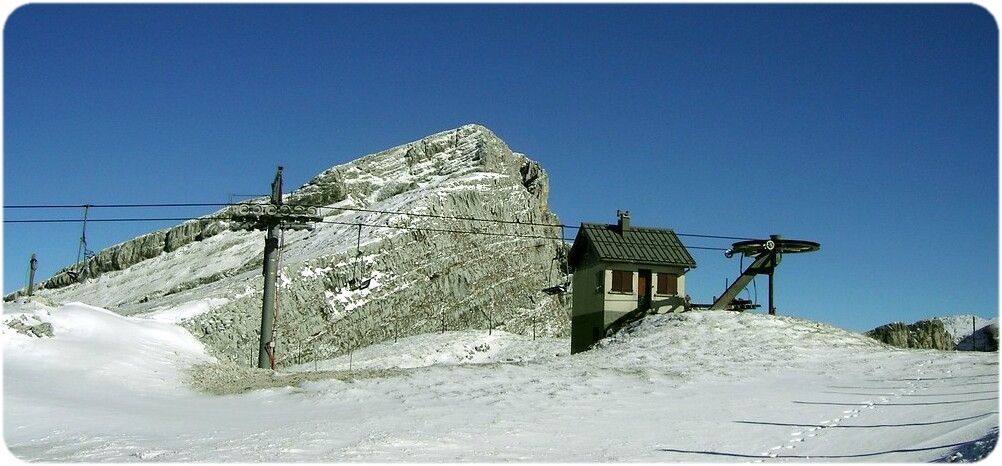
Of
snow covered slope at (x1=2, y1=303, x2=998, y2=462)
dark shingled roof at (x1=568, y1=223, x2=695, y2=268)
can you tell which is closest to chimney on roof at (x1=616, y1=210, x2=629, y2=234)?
dark shingled roof at (x1=568, y1=223, x2=695, y2=268)

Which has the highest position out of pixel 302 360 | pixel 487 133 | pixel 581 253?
pixel 487 133

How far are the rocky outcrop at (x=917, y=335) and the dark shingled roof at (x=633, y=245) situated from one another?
14.1 metres

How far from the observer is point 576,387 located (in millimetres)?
21094

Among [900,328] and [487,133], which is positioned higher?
[487,133]

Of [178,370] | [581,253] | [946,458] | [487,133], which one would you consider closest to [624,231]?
[581,253]

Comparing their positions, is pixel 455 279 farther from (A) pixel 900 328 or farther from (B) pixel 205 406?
(B) pixel 205 406

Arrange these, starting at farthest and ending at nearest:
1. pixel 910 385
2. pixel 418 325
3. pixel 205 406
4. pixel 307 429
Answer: pixel 418 325 → pixel 910 385 → pixel 205 406 → pixel 307 429

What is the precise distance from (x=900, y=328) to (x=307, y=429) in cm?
4560

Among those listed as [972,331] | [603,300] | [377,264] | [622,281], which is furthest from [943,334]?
[377,264]

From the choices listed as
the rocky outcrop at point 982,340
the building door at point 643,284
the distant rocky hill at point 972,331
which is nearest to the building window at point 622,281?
the building door at point 643,284

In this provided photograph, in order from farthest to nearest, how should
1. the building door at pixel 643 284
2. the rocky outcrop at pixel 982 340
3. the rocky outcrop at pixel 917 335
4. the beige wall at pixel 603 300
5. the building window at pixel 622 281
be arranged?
the rocky outcrop at pixel 917 335
the rocky outcrop at pixel 982 340
the building door at pixel 643 284
the building window at pixel 622 281
the beige wall at pixel 603 300

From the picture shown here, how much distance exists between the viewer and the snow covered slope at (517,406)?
504 inches

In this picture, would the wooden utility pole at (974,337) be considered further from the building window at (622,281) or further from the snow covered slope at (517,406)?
the snow covered slope at (517,406)

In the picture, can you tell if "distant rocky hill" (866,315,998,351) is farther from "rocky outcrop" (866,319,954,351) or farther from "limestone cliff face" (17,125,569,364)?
"limestone cliff face" (17,125,569,364)
